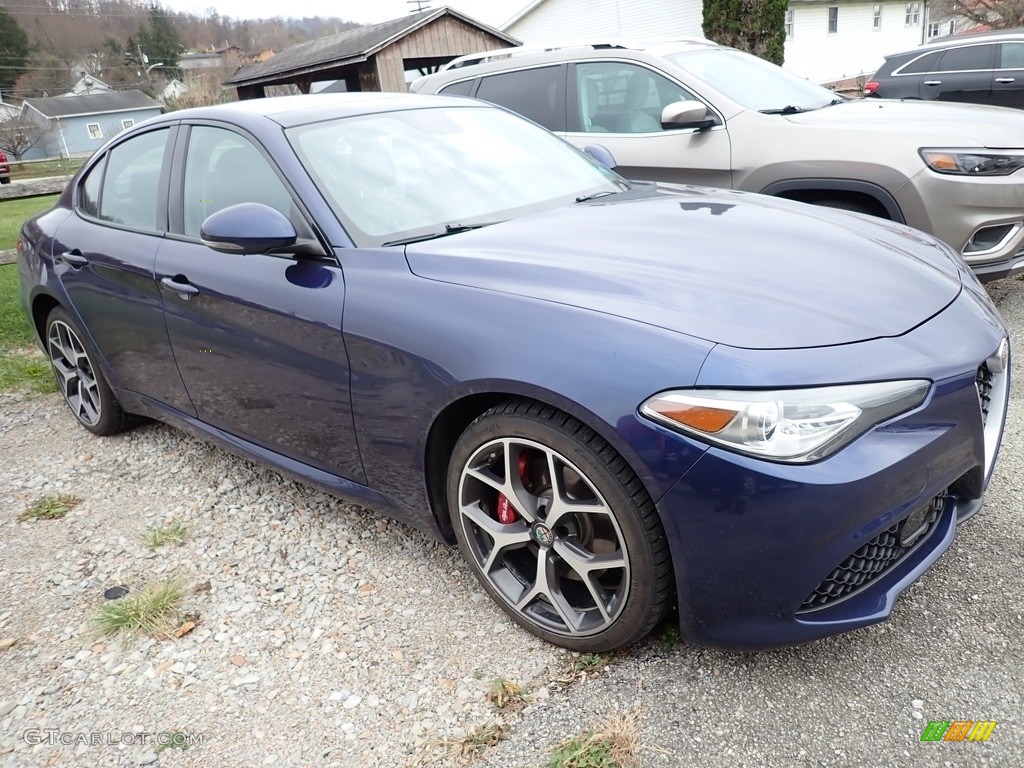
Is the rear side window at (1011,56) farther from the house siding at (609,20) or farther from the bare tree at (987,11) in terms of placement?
the bare tree at (987,11)

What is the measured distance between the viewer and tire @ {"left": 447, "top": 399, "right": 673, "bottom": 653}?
1939 mm

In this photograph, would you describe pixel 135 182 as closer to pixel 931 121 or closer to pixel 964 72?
pixel 931 121

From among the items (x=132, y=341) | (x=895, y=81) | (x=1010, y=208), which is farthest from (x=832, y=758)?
(x=895, y=81)

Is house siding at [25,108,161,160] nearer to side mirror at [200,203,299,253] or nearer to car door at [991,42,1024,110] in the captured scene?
car door at [991,42,1024,110]

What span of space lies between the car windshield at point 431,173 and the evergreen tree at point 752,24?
13778 millimetres

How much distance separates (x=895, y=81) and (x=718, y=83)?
7132 millimetres

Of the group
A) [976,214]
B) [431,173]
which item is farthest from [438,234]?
[976,214]

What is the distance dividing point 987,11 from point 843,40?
30.7 ft

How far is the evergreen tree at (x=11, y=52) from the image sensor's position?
60312mm

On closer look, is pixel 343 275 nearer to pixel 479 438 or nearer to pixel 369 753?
pixel 479 438

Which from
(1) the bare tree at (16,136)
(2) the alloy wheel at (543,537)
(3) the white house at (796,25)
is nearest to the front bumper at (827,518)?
(2) the alloy wheel at (543,537)

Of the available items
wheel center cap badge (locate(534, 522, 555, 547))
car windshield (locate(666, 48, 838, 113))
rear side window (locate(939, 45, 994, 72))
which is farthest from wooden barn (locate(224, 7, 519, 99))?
wheel center cap badge (locate(534, 522, 555, 547))

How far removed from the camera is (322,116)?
295 cm

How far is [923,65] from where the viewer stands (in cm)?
1054
